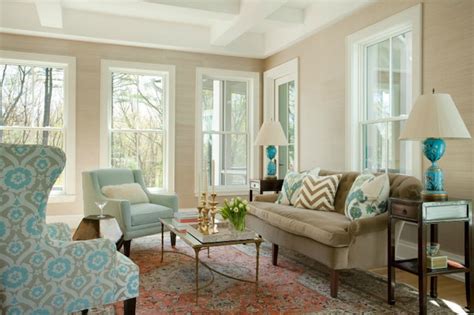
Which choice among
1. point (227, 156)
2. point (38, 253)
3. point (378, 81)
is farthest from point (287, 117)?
point (38, 253)

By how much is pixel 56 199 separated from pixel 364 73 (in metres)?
4.26

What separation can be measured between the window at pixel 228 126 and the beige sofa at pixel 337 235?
2813 mm

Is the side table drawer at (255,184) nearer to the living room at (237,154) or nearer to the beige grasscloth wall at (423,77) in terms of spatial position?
the living room at (237,154)

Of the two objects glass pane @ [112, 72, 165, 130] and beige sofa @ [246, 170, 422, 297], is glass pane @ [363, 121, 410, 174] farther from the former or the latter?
glass pane @ [112, 72, 165, 130]

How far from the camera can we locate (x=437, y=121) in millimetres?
2686

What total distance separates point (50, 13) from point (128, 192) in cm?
231

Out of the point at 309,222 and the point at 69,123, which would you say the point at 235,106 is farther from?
the point at 309,222

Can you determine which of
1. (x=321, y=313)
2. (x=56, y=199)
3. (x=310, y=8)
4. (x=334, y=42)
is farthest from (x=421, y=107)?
A: (x=56, y=199)

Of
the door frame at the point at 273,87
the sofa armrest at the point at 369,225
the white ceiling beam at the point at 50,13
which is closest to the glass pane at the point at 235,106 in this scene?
the door frame at the point at 273,87

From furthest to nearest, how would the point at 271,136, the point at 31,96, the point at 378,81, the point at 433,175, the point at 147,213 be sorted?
the point at 31,96
the point at 271,136
the point at 378,81
the point at 147,213
the point at 433,175

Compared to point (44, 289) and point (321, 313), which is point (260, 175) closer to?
point (321, 313)

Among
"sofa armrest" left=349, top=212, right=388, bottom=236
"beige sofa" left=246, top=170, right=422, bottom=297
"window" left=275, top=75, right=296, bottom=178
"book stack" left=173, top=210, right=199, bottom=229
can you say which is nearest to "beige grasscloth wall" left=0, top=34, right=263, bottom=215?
"window" left=275, top=75, right=296, bottom=178

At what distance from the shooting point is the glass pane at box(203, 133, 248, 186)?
250 inches

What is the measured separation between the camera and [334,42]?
4852mm
